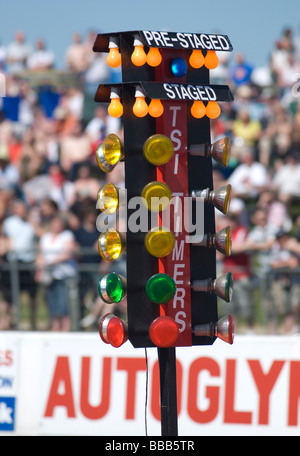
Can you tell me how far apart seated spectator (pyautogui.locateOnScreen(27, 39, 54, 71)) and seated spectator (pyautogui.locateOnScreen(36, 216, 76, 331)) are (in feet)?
18.7

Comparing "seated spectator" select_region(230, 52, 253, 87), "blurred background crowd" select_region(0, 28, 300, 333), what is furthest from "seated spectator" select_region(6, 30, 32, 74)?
"seated spectator" select_region(230, 52, 253, 87)

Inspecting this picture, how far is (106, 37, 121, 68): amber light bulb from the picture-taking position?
15.7 ft

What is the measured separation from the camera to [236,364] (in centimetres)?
820

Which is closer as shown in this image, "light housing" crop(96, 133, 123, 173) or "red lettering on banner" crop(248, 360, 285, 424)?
"light housing" crop(96, 133, 123, 173)

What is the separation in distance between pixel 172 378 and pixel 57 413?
394 centimetres

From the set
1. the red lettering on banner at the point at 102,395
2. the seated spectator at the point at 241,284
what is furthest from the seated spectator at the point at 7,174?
the red lettering on banner at the point at 102,395

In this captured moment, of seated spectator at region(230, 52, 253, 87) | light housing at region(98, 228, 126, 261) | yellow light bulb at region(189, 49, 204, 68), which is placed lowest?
light housing at region(98, 228, 126, 261)

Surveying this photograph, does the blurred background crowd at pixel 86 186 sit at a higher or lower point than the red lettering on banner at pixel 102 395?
higher

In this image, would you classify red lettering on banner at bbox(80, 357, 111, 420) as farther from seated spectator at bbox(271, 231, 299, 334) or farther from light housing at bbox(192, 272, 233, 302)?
light housing at bbox(192, 272, 233, 302)

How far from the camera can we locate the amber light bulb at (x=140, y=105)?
15.1 ft

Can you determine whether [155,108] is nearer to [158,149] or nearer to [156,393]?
[158,149]

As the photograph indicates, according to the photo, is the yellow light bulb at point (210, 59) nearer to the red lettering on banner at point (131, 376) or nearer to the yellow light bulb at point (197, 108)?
the yellow light bulb at point (197, 108)

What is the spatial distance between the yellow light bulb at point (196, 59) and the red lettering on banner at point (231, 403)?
13.3 feet
